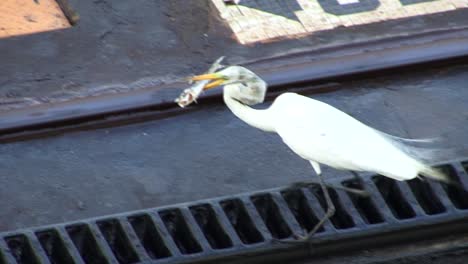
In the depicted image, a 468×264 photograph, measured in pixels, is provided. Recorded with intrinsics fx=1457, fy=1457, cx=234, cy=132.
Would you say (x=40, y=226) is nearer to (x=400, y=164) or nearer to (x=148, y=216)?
(x=148, y=216)

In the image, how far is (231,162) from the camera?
10.4 feet

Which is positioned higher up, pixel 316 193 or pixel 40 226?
pixel 40 226

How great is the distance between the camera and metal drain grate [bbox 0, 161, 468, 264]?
279cm

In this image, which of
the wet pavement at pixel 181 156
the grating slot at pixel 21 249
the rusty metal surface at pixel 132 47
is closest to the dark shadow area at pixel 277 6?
the rusty metal surface at pixel 132 47

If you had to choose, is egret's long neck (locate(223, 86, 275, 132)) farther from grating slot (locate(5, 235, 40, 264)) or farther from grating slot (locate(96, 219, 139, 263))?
grating slot (locate(5, 235, 40, 264))

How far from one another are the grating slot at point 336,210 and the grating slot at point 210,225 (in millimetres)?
226

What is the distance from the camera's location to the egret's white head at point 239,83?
2837mm

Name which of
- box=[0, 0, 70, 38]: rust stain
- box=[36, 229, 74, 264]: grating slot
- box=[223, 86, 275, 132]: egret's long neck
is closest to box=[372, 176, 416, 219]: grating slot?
box=[223, 86, 275, 132]: egret's long neck

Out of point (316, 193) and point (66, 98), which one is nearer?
point (316, 193)

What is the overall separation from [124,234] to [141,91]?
0.54 metres

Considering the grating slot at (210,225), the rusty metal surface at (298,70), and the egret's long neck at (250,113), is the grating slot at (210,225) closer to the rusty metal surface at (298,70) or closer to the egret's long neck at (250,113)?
the egret's long neck at (250,113)

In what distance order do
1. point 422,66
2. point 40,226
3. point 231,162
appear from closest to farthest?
point 40,226, point 231,162, point 422,66

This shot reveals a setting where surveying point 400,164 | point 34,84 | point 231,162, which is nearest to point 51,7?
point 34,84

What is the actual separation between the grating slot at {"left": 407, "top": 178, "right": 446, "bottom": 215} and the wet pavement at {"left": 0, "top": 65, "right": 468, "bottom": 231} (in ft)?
0.55
